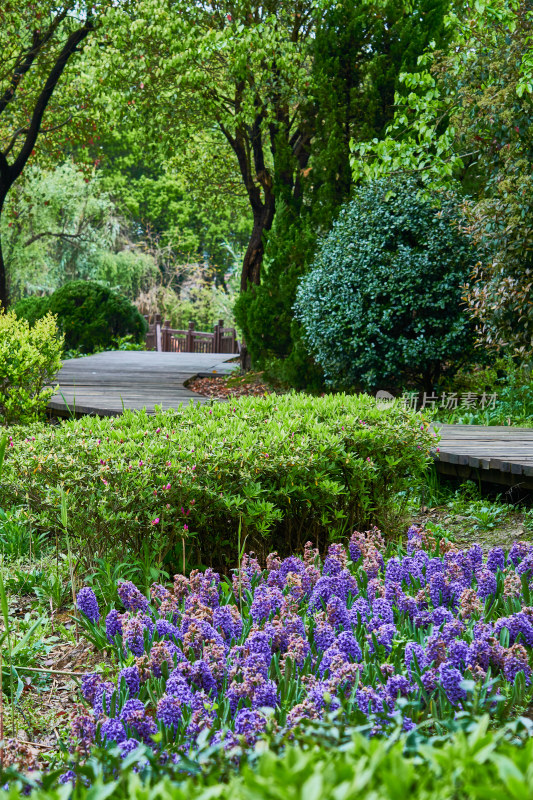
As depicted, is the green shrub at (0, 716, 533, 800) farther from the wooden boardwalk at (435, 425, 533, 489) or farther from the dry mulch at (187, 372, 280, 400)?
the dry mulch at (187, 372, 280, 400)

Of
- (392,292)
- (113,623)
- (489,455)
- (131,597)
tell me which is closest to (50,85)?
(392,292)

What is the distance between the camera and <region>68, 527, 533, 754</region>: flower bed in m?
2.04

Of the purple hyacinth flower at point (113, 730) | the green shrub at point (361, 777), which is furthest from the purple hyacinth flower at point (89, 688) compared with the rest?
the green shrub at point (361, 777)

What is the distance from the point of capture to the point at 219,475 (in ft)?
12.4

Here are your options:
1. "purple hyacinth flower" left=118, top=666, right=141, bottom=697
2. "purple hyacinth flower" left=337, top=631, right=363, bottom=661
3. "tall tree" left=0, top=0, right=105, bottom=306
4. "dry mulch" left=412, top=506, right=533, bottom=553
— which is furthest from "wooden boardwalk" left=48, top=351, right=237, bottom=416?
"purple hyacinth flower" left=337, top=631, right=363, bottom=661

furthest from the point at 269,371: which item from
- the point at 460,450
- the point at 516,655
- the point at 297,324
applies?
the point at 516,655

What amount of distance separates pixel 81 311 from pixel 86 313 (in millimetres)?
143

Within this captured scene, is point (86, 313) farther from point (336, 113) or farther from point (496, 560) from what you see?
point (496, 560)

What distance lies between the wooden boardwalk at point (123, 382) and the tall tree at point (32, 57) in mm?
2779

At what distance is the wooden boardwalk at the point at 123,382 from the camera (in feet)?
27.5

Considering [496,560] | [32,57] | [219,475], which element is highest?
[32,57]

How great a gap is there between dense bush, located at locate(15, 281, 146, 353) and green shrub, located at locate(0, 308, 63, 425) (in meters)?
10.9

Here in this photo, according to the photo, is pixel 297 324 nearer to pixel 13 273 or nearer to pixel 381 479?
pixel 381 479

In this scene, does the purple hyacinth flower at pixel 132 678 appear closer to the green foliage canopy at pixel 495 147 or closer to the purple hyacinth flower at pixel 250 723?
the purple hyacinth flower at pixel 250 723
